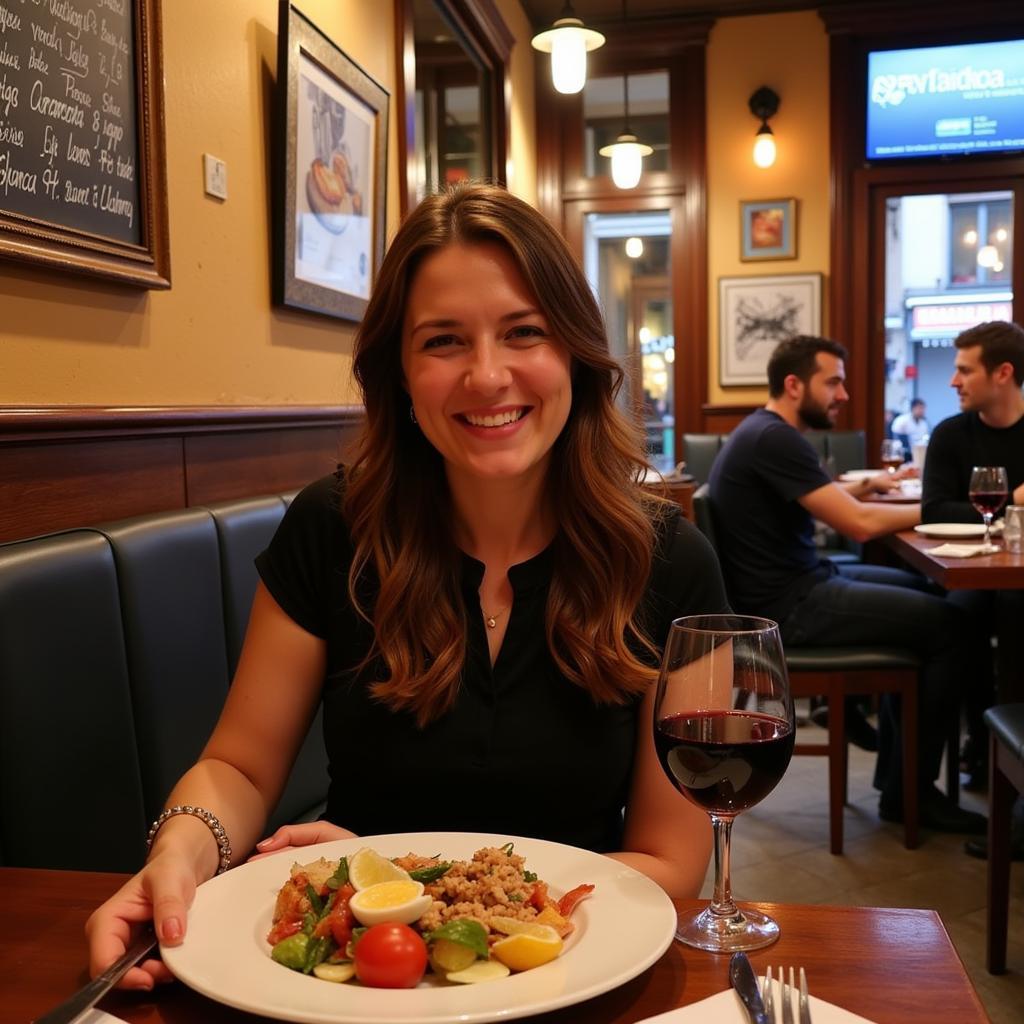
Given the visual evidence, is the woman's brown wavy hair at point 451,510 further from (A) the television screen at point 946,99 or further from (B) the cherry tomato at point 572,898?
(A) the television screen at point 946,99

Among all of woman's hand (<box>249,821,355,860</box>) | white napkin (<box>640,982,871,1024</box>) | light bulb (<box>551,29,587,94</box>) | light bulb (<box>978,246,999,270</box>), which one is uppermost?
light bulb (<box>551,29,587,94</box>)

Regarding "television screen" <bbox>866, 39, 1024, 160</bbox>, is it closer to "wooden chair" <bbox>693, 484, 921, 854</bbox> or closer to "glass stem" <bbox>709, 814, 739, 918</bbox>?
"wooden chair" <bbox>693, 484, 921, 854</bbox>

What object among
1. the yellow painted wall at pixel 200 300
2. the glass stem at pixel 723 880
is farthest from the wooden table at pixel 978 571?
the glass stem at pixel 723 880

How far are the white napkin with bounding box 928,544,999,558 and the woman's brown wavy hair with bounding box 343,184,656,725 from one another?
1.64m

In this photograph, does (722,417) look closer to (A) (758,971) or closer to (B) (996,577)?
(B) (996,577)

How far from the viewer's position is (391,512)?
4.60 ft

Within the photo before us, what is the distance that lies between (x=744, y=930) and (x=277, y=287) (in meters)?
2.14

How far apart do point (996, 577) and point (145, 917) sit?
231cm

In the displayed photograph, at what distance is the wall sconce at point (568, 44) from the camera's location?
14.7 feet

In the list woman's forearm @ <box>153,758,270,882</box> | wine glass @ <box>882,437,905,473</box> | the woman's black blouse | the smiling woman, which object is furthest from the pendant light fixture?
woman's forearm @ <box>153,758,270,882</box>

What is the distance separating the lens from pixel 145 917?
78 centimetres

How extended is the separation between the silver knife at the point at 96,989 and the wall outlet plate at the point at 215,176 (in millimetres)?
1853

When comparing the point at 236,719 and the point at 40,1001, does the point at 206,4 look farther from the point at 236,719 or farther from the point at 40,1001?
the point at 40,1001

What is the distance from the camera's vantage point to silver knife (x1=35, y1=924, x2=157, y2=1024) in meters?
0.64
